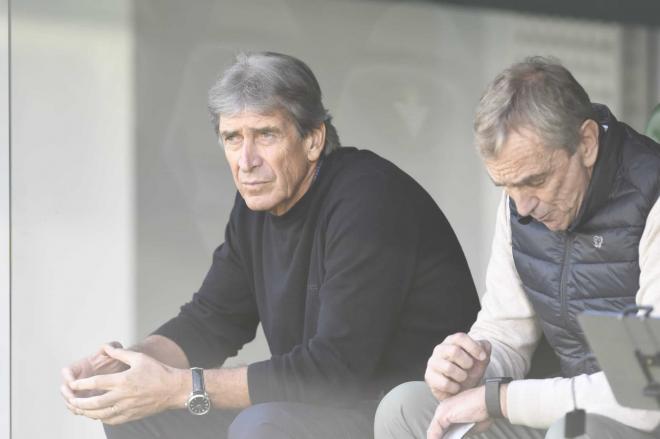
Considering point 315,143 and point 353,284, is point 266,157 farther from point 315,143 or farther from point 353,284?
point 353,284

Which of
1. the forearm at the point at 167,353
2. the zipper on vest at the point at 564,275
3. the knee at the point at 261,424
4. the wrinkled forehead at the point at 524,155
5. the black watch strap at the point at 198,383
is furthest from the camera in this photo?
the forearm at the point at 167,353

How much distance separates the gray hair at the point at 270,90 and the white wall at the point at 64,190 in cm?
108

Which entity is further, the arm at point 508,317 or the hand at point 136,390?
the hand at point 136,390

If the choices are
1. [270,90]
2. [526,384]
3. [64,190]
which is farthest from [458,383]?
[64,190]

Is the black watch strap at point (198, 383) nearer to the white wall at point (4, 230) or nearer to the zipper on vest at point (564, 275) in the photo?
the zipper on vest at point (564, 275)

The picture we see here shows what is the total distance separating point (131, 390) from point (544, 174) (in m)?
1.12

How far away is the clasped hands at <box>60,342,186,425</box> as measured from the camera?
3146 mm

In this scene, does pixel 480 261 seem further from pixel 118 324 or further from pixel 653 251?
pixel 653 251

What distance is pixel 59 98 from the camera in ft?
13.9

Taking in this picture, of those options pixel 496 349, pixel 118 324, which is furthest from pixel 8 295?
pixel 496 349

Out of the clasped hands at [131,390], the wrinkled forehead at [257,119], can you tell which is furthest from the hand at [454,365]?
the wrinkled forehead at [257,119]

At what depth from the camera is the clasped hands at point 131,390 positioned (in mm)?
3146

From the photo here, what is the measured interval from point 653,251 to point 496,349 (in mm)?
486

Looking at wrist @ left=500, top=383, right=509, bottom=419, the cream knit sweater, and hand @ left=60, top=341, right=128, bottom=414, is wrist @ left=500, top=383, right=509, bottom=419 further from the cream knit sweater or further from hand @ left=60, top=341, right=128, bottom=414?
hand @ left=60, top=341, right=128, bottom=414
